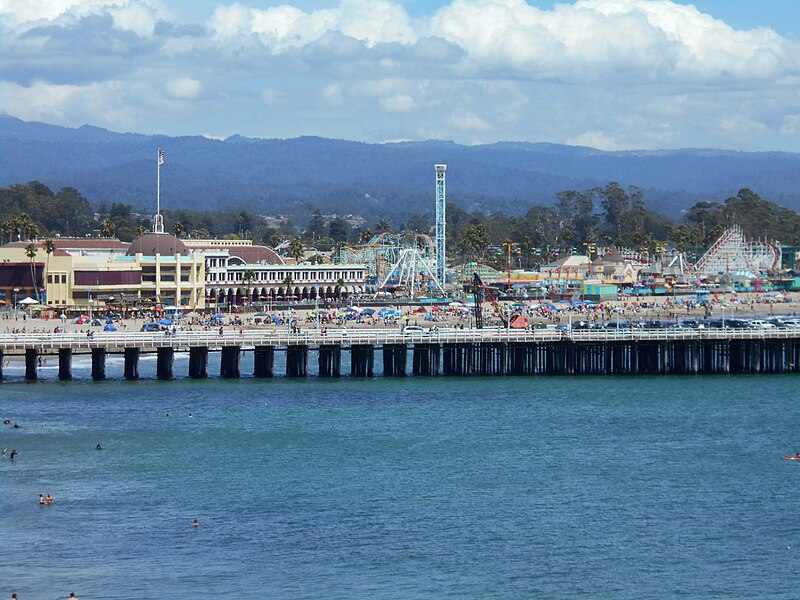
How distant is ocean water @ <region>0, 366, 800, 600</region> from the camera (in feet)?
131

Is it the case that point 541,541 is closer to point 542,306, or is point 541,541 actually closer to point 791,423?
point 791,423

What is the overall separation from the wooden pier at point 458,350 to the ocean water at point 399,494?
14.1 ft

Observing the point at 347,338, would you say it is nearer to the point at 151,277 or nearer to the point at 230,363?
the point at 230,363

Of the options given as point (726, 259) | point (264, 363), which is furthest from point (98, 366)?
point (726, 259)

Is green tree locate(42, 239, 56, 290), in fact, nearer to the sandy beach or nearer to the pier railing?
the sandy beach

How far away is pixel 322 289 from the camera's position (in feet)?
503

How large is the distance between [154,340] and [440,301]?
246 feet

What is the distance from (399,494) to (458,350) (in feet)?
→ 112

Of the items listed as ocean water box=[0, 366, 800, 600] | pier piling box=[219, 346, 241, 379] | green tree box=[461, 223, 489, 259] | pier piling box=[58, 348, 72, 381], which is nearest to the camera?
ocean water box=[0, 366, 800, 600]

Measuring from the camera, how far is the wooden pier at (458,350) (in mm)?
79625

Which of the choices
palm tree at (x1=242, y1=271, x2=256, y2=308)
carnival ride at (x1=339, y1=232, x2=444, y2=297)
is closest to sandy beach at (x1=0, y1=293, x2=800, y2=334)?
palm tree at (x1=242, y1=271, x2=256, y2=308)

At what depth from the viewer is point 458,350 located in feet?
274

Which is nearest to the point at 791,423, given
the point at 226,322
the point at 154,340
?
the point at 154,340

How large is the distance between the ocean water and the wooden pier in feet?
14.1
